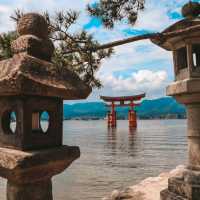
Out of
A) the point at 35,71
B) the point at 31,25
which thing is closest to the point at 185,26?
the point at 31,25

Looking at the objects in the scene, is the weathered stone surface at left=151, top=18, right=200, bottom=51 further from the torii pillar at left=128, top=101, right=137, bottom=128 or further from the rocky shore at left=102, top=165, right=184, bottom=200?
the torii pillar at left=128, top=101, right=137, bottom=128

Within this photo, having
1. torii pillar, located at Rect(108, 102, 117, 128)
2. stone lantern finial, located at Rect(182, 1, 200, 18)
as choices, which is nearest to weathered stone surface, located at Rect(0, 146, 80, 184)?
stone lantern finial, located at Rect(182, 1, 200, 18)

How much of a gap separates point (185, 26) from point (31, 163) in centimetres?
380

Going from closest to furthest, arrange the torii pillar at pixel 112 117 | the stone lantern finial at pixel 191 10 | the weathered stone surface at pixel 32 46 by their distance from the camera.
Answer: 1. the weathered stone surface at pixel 32 46
2. the stone lantern finial at pixel 191 10
3. the torii pillar at pixel 112 117

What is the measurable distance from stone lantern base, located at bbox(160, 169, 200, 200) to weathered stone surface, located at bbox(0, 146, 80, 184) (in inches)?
116

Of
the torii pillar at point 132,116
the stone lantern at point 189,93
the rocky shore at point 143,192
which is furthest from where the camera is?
the torii pillar at point 132,116

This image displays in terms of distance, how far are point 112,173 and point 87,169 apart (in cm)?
165

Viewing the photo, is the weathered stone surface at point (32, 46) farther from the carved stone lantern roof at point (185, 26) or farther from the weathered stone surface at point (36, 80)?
the carved stone lantern roof at point (185, 26)

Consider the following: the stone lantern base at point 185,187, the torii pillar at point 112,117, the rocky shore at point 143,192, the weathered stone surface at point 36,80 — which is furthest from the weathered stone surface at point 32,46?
the torii pillar at point 112,117

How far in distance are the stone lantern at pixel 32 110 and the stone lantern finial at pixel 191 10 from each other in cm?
344

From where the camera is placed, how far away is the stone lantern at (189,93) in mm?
5004

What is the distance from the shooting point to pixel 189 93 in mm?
5082

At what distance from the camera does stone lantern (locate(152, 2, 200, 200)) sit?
5.00 meters

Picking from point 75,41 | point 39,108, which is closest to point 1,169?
point 39,108
